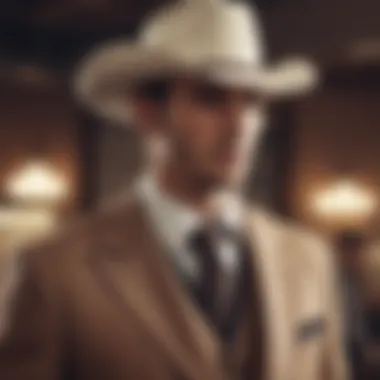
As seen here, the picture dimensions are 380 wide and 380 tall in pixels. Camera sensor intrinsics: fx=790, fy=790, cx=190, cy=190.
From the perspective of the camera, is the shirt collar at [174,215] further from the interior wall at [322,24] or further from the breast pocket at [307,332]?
the interior wall at [322,24]

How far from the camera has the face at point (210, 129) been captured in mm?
754

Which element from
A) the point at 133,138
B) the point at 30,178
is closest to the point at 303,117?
the point at 133,138

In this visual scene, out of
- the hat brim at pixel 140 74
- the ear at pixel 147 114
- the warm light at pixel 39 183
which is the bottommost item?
the warm light at pixel 39 183

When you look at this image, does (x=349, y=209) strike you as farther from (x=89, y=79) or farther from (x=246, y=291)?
(x=89, y=79)

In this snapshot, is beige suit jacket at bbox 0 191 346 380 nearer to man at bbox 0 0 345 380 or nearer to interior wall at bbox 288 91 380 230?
man at bbox 0 0 345 380

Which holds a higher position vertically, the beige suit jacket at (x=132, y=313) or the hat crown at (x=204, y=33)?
the hat crown at (x=204, y=33)

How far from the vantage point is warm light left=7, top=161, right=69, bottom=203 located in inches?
32.8

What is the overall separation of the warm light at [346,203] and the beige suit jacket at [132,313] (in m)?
0.11

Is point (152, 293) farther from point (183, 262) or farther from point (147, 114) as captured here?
point (147, 114)

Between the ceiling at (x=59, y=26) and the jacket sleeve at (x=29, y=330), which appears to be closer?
the jacket sleeve at (x=29, y=330)

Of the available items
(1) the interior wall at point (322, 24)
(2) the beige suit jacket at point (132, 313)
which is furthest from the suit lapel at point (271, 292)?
(1) the interior wall at point (322, 24)

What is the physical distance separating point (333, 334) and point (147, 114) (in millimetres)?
286

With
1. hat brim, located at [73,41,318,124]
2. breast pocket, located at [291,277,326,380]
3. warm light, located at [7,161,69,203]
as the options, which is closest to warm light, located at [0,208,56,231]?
warm light, located at [7,161,69,203]

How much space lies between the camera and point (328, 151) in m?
0.91
